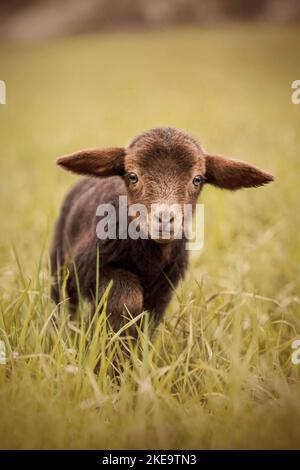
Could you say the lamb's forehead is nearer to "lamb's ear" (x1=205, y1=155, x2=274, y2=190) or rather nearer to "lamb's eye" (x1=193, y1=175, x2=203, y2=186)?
"lamb's eye" (x1=193, y1=175, x2=203, y2=186)

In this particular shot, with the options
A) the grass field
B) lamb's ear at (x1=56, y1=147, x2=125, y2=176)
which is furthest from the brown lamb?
the grass field

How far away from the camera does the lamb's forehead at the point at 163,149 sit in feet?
11.8

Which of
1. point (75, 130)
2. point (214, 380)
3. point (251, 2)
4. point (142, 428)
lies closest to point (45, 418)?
point (142, 428)

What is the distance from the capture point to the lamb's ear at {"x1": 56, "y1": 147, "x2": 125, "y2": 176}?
372cm

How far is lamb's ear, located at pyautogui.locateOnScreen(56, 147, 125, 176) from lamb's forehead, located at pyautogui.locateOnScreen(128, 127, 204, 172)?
112 millimetres

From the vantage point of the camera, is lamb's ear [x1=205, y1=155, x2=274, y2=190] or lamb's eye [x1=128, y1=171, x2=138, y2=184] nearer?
lamb's eye [x1=128, y1=171, x2=138, y2=184]

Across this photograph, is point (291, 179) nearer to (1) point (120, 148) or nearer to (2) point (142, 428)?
(1) point (120, 148)

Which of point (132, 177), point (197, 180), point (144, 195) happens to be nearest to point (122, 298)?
point (144, 195)

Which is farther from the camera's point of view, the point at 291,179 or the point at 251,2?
the point at 291,179

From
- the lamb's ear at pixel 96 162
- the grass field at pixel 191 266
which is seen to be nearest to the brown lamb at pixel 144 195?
the lamb's ear at pixel 96 162
